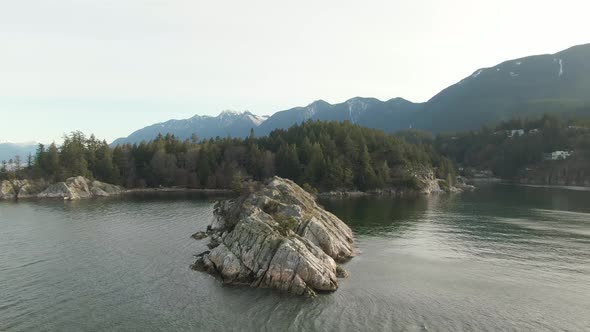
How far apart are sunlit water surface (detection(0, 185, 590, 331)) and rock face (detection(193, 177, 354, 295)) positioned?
2.49 metres

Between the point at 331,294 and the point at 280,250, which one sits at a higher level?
the point at 280,250

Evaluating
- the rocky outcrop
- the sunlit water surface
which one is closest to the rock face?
the sunlit water surface

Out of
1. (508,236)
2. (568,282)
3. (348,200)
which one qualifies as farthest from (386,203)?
(568,282)

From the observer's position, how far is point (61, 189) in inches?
6796

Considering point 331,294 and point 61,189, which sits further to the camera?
point 61,189

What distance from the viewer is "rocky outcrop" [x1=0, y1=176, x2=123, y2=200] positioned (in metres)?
170

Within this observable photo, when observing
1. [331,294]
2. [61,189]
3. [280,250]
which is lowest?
[331,294]

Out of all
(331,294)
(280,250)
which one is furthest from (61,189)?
(331,294)

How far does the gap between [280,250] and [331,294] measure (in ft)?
30.9

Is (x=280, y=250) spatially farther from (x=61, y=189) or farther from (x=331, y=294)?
(x=61, y=189)

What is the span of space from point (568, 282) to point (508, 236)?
3367 centimetres

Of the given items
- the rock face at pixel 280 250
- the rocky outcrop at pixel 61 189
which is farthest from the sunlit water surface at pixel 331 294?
the rocky outcrop at pixel 61 189

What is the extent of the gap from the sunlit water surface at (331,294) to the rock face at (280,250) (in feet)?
8.16

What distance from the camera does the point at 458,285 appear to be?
60.1 meters
